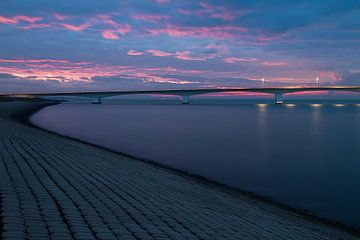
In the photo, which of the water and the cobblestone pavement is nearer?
the cobblestone pavement

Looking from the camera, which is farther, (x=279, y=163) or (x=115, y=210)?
(x=279, y=163)

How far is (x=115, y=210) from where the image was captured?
5914 mm

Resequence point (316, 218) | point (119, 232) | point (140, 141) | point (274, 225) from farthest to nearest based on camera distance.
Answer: point (140, 141) < point (316, 218) < point (274, 225) < point (119, 232)

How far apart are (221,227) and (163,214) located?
1.12 metres

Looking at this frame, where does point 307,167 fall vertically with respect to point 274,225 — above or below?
below

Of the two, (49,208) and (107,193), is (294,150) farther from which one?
(49,208)

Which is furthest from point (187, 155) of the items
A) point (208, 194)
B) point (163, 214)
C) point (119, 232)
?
point (119, 232)

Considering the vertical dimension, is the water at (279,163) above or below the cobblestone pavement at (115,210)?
below

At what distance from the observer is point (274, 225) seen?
712 cm

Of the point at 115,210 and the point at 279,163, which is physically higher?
the point at 115,210

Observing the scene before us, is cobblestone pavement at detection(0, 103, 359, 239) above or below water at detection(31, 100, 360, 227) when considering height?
above

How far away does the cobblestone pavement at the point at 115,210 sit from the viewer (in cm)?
463

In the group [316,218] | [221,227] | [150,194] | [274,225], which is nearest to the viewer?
[221,227]

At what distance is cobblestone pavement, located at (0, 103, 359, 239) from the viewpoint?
15.2 ft
